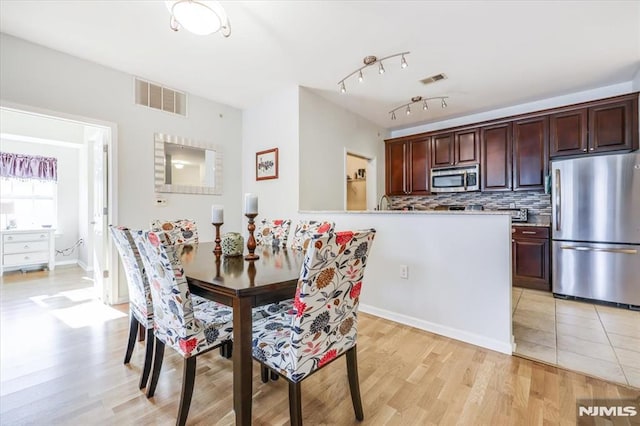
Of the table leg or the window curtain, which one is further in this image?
the window curtain

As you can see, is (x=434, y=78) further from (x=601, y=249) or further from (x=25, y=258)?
(x=25, y=258)

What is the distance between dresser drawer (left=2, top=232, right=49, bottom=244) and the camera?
171 inches

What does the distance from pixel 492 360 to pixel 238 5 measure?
122 inches

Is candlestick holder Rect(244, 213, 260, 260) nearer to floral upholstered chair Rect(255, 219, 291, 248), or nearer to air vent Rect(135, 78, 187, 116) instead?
floral upholstered chair Rect(255, 219, 291, 248)

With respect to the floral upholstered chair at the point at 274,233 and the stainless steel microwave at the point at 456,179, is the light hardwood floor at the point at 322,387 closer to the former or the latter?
the floral upholstered chair at the point at 274,233

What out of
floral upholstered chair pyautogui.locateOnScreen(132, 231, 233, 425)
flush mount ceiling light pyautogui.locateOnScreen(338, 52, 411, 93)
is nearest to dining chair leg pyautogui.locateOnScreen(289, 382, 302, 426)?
floral upholstered chair pyautogui.locateOnScreen(132, 231, 233, 425)

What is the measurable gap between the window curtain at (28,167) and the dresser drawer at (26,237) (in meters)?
1.00

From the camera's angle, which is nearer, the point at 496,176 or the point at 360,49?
the point at 360,49

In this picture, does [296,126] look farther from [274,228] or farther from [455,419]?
[455,419]

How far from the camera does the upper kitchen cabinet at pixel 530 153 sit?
3635 millimetres

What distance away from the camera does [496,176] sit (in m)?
4.00

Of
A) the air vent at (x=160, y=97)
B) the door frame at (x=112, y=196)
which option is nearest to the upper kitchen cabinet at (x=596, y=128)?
the air vent at (x=160, y=97)

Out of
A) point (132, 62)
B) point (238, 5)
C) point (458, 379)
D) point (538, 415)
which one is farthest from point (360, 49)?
point (538, 415)

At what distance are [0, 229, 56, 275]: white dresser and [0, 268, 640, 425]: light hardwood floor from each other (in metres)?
3.00
